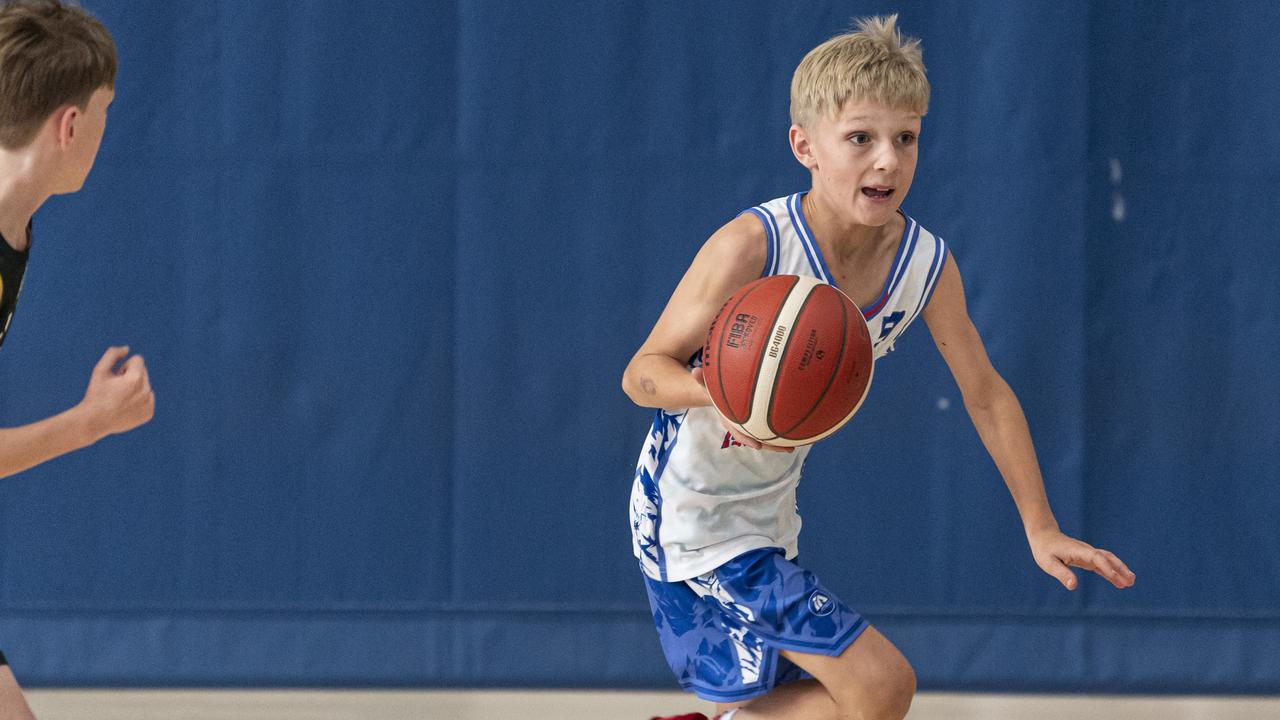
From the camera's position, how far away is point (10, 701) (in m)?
1.89

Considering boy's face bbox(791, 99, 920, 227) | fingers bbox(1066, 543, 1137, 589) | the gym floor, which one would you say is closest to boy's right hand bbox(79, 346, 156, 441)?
boy's face bbox(791, 99, 920, 227)

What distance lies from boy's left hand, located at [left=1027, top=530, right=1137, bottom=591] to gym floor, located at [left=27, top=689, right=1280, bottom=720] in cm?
106

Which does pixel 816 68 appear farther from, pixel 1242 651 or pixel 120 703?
pixel 120 703

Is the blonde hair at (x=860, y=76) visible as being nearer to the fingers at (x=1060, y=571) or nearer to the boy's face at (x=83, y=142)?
the fingers at (x=1060, y=571)

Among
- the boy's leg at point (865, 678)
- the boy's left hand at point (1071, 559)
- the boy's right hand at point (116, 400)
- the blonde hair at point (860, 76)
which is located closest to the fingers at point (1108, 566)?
the boy's left hand at point (1071, 559)

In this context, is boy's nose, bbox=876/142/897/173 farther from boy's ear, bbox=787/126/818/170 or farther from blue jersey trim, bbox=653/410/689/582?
blue jersey trim, bbox=653/410/689/582

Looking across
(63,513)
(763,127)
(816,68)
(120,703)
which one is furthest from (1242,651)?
(63,513)

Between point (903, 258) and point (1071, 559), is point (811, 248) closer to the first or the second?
point (903, 258)

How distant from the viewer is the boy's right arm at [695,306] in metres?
2.13

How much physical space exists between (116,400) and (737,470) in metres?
1.01

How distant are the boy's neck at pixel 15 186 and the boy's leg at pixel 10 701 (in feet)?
2.02

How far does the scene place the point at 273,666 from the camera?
3.33 meters

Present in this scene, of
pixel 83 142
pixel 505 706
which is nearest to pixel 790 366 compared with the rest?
pixel 83 142

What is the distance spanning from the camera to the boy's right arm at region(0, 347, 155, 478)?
176cm
